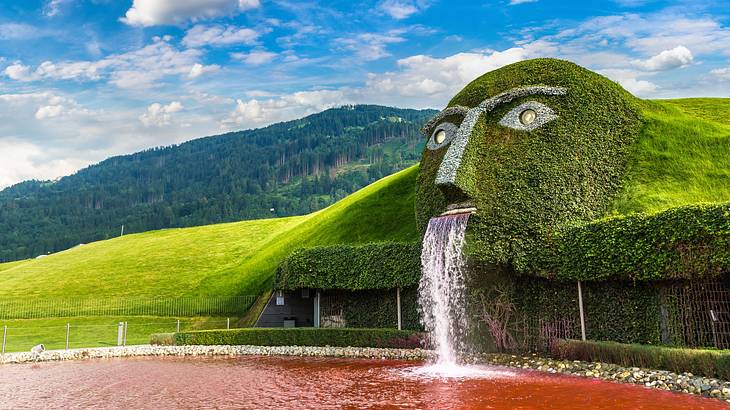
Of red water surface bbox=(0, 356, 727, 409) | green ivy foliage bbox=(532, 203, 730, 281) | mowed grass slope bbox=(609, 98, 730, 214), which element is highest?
mowed grass slope bbox=(609, 98, 730, 214)

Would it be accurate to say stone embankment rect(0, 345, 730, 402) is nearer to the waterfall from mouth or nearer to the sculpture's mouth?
the waterfall from mouth

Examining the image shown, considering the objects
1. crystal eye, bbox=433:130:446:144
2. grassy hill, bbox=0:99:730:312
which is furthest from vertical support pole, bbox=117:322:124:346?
crystal eye, bbox=433:130:446:144

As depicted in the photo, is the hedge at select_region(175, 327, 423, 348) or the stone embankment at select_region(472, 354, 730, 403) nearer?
the stone embankment at select_region(472, 354, 730, 403)

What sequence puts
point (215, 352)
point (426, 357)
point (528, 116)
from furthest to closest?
point (215, 352)
point (528, 116)
point (426, 357)

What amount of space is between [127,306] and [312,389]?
29.8 m

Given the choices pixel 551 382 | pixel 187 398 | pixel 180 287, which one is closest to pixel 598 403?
pixel 551 382

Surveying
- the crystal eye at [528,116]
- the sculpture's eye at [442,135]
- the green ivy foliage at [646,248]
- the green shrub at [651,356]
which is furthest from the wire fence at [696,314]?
the sculpture's eye at [442,135]

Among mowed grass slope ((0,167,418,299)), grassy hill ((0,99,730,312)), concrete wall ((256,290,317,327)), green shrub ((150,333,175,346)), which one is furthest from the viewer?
mowed grass slope ((0,167,418,299))

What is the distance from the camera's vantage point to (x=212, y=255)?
168 ft

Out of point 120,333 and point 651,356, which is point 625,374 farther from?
point 120,333

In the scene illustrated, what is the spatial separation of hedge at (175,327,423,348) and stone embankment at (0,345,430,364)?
1.67ft

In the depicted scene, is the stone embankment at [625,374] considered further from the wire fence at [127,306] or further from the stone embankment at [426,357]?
the wire fence at [127,306]

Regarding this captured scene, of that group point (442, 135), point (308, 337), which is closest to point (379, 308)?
point (308, 337)

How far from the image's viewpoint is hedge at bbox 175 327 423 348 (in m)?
22.5
